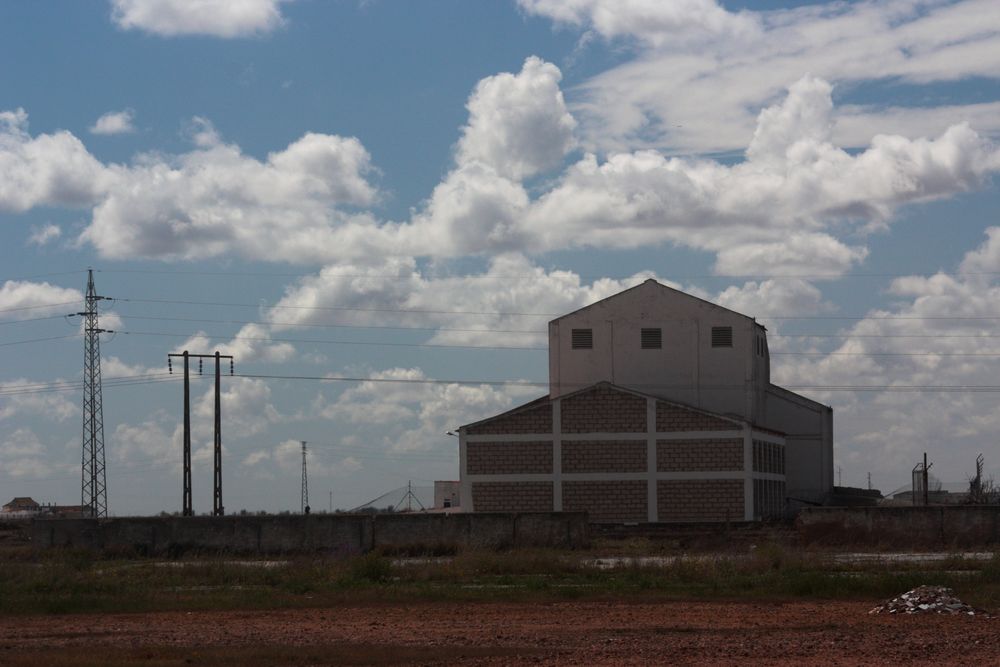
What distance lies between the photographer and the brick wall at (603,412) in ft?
183

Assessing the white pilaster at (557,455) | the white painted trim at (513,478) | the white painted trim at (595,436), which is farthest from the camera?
the white painted trim at (513,478)

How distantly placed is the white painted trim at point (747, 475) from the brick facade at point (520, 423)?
7.98 m

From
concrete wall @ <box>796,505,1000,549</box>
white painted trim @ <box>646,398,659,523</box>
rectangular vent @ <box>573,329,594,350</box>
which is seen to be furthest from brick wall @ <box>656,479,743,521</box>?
concrete wall @ <box>796,505,1000,549</box>

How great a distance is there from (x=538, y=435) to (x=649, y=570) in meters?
27.2

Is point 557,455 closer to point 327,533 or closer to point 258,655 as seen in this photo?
point 327,533

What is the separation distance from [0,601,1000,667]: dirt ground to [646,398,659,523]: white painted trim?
31.4 m

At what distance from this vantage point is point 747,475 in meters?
54.4

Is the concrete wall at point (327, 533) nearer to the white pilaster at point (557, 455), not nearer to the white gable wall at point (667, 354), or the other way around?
the white pilaster at point (557, 455)

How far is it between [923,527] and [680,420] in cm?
1611

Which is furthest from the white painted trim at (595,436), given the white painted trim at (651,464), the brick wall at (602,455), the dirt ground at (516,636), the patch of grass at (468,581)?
the dirt ground at (516,636)

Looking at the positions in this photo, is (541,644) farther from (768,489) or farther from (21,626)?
(768,489)

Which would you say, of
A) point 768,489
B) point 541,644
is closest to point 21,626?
point 541,644

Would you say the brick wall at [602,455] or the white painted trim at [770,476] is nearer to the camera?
the brick wall at [602,455]

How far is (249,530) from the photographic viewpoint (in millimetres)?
40469
